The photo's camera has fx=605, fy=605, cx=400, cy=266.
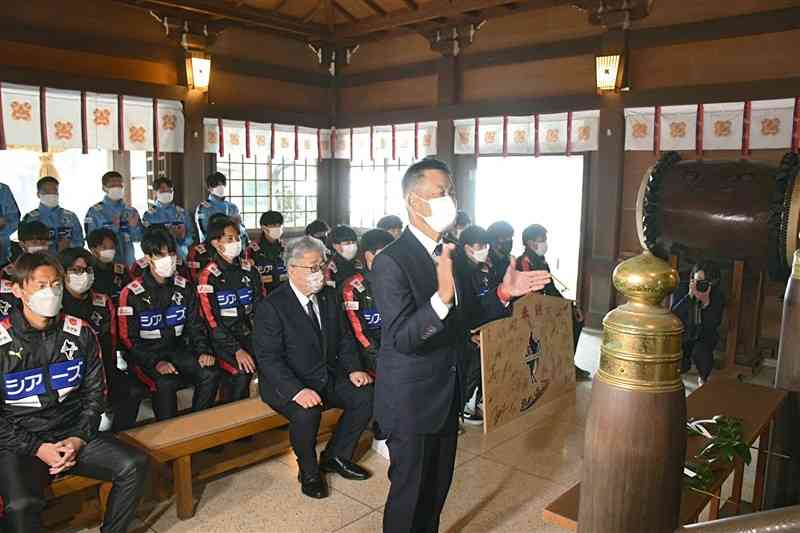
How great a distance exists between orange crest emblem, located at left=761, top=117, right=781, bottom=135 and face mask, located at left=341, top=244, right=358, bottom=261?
460 cm

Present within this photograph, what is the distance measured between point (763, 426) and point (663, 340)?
2115mm

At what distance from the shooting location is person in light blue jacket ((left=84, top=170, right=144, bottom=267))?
719 cm

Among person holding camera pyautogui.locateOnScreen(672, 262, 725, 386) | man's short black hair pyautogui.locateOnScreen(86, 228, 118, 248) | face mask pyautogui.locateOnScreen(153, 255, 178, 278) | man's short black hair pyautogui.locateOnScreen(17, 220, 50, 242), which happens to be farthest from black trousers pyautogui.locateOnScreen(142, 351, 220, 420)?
person holding camera pyautogui.locateOnScreen(672, 262, 725, 386)

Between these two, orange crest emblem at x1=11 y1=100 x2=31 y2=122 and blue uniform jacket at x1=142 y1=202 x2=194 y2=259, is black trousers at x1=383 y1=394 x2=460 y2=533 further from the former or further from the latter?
orange crest emblem at x1=11 y1=100 x2=31 y2=122

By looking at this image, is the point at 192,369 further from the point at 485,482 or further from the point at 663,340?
the point at 663,340

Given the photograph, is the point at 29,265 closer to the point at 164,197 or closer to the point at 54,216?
the point at 54,216

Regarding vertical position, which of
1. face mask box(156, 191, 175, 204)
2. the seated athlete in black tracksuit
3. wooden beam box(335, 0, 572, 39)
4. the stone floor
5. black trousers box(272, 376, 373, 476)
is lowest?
the stone floor

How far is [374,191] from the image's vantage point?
10469mm

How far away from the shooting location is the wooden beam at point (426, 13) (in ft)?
25.2

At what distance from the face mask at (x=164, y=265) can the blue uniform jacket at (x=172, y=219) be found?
3.63 m

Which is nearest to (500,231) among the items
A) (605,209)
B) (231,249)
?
(605,209)

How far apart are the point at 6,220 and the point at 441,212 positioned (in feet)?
20.1

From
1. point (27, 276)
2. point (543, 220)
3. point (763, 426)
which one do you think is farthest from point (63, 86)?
point (763, 426)

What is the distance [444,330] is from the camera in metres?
2.32
